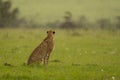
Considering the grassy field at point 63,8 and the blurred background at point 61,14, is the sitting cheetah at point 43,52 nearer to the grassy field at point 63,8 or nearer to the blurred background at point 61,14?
the blurred background at point 61,14

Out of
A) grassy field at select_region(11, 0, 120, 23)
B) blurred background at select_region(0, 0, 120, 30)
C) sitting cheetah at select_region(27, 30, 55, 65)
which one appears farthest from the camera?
grassy field at select_region(11, 0, 120, 23)

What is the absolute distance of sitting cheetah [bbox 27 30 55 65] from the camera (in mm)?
15398

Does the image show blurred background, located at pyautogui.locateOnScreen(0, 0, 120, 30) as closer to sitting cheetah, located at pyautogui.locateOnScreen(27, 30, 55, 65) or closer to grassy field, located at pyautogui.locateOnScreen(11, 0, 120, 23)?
grassy field, located at pyautogui.locateOnScreen(11, 0, 120, 23)

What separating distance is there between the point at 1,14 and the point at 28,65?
3088cm

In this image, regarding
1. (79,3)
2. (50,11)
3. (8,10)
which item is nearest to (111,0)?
(79,3)

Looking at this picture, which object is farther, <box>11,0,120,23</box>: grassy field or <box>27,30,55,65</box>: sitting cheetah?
<box>11,0,120,23</box>: grassy field

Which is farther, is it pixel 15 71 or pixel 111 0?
pixel 111 0

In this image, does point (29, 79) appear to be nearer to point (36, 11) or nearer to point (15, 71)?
point (15, 71)

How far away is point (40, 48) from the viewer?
51.5 feet

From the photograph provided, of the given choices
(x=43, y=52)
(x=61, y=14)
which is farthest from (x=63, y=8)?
(x=43, y=52)

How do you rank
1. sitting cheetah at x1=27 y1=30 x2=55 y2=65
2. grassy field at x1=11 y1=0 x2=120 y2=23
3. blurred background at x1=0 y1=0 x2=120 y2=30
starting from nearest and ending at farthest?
sitting cheetah at x1=27 y1=30 x2=55 y2=65
blurred background at x1=0 y1=0 x2=120 y2=30
grassy field at x1=11 y1=0 x2=120 y2=23

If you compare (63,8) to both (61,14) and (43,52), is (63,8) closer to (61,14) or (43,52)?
(61,14)

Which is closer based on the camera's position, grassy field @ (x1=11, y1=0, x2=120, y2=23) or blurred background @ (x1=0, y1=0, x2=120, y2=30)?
blurred background @ (x1=0, y1=0, x2=120, y2=30)

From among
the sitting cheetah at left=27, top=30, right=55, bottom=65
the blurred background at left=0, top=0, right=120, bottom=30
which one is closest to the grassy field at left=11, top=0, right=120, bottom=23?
the blurred background at left=0, top=0, right=120, bottom=30
